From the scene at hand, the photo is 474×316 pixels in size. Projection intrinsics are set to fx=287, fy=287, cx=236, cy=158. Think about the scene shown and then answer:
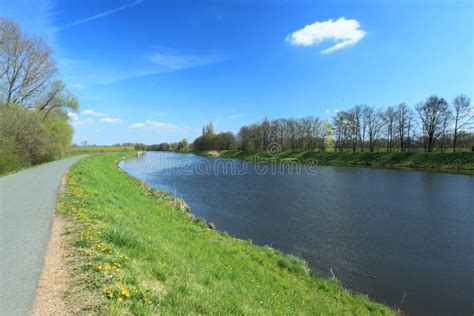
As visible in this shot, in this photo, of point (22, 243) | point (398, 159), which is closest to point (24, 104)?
point (22, 243)

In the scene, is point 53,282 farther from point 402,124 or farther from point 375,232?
point 402,124

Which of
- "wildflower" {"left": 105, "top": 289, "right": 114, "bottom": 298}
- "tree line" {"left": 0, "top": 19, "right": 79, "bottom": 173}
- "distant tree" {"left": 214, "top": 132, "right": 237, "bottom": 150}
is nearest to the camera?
"wildflower" {"left": 105, "top": 289, "right": 114, "bottom": 298}

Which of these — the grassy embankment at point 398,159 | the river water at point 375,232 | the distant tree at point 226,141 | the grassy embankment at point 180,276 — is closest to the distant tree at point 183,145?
the distant tree at point 226,141

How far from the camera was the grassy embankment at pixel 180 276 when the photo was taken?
14.7 feet

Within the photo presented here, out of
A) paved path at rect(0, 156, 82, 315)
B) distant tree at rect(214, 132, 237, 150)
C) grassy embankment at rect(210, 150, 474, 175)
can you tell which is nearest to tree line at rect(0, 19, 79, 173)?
paved path at rect(0, 156, 82, 315)

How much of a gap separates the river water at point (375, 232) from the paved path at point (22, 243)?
8.45 m

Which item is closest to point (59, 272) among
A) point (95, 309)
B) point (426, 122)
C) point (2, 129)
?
point (95, 309)

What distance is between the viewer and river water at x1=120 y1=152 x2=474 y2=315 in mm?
9531

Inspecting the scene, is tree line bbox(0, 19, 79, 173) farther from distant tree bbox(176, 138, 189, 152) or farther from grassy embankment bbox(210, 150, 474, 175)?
distant tree bbox(176, 138, 189, 152)

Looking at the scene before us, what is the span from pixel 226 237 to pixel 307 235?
430 cm

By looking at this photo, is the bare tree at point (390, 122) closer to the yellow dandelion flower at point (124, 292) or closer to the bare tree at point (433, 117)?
the bare tree at point (433, 117)

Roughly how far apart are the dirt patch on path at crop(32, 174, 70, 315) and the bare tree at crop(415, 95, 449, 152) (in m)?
67.6

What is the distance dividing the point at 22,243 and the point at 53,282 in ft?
8.26

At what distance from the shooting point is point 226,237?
12398 millimetres
